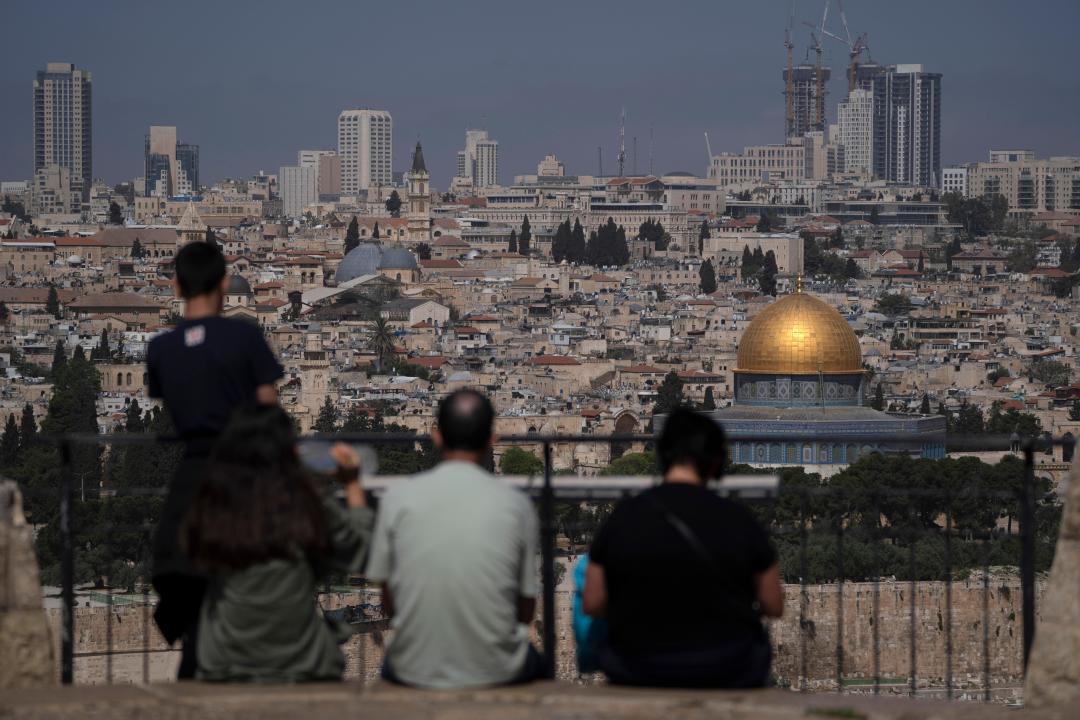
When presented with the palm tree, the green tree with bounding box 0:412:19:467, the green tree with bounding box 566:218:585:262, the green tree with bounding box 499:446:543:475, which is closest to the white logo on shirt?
the green tree with bounding box 499:446:543:475

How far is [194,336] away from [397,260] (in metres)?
103

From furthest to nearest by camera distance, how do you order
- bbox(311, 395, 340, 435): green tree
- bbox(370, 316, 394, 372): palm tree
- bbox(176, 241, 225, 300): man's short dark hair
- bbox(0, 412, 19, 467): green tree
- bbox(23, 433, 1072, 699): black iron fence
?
bbox(370, 316, 394, 372): palm tree < bbox(311, 395, 340, 435): green tree < bbox(0, 412, 19, 467): green tree < bbox(23, 433, 1072, 699): black iron fence < bbox(176, 241, 225, 300): man's short dark hair

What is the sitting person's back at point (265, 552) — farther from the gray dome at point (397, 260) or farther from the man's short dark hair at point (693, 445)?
the gray dome at point (397, 260)

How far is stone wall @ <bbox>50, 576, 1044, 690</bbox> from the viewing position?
24703 millimetres

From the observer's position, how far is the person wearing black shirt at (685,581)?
248 inches

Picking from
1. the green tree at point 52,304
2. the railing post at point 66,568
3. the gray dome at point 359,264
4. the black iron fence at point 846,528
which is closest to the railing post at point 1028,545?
the black iron fence at point 846,528

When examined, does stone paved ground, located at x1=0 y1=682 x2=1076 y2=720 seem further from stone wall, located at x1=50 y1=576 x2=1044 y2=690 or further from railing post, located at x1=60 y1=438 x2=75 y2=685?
stone wall, located at x1=50 y1=576 x2=1044 y2=690

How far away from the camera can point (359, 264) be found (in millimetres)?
110375

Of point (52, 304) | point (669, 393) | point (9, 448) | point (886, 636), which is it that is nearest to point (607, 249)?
point (52, 304)

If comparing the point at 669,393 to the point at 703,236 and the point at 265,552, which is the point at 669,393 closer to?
the point at 265,552

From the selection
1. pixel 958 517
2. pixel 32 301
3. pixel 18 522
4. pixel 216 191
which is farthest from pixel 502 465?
pixel 216 191

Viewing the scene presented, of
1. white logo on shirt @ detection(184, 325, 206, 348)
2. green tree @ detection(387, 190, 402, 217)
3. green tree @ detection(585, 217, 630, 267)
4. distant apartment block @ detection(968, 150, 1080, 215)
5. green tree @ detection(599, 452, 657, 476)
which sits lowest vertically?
green tree @ detection(599, 452, 657, 476)

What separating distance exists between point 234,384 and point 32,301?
94.5 meters

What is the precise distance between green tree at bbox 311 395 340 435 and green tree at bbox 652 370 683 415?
284 inches
